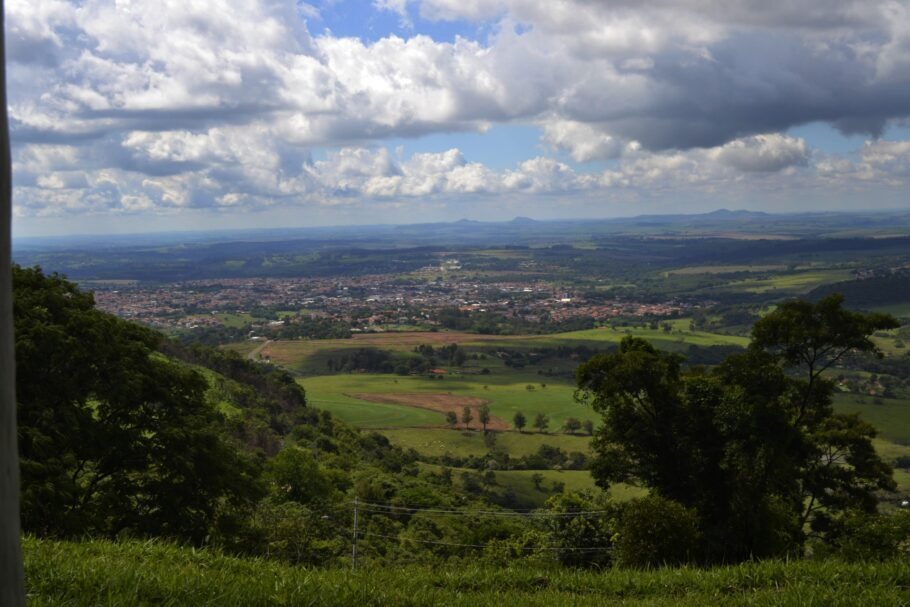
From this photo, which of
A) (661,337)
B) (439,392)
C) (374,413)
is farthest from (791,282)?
(374,413)

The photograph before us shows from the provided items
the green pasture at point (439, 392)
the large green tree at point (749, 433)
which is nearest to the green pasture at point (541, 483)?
the green pasture at point (439, 392)

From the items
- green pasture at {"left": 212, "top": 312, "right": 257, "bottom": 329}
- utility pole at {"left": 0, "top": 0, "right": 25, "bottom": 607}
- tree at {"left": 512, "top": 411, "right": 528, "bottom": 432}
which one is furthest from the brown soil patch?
utility pole at {"left": 0, "top": 0, "right": 25, "bottom": 607}

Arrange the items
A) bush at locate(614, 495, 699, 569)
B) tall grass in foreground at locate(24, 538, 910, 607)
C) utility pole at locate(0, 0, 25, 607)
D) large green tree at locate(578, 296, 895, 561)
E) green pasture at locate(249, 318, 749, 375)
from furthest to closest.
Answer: green pasture at locate(249, 318, 749, 375) < large green tree at locate(578, 296, 895, 561) < bush at locate(614, 495, 699, 569) < tall grass in foreground at locate(24, 538, 910, 607) < utility pole at locate(0, 0, 25, 607)

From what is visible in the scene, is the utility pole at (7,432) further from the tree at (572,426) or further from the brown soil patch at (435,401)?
the brown soil patch at (435,401)

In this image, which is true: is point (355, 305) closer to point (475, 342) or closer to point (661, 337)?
point (475, 342)

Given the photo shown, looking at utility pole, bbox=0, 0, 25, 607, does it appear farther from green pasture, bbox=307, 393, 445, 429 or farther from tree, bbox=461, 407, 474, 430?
tree, bbox=461, 407, 474, 430

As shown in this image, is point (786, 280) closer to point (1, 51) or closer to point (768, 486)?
point (768, 486)

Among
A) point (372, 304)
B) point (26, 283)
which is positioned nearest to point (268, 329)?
point (372, 304)
